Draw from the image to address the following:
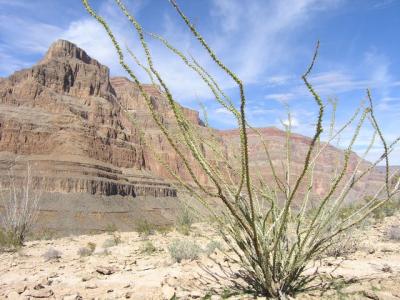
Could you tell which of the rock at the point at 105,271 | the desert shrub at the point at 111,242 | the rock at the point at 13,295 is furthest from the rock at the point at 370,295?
the desert shrub at the point at 111,242

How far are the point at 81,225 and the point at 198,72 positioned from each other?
4843 cm

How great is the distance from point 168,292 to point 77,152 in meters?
67.6

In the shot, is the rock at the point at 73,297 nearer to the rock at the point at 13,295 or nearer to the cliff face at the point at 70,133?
the rock at the point at 13,295

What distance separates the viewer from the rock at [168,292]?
444cm

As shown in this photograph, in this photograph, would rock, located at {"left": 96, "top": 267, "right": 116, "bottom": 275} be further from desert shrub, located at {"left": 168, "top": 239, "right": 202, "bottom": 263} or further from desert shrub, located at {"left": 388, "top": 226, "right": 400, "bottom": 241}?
desert shrub, located at {"left": 388, "top": 226, "right": 400, "bottom": 241}

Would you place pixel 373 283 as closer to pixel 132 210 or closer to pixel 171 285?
pixel 171 285

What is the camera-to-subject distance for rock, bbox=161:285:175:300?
4.44 meters

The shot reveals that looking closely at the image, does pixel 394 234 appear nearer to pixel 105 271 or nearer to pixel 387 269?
pixel 387 269

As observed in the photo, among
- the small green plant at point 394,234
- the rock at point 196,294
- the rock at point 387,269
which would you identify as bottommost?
the rock at point 196,294

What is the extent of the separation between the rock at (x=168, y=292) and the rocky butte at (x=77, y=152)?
37.3 m

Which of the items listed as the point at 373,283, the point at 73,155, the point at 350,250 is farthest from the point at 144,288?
Result: the point at 73,155

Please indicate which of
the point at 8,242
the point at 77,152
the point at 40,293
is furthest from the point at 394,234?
the point at 77,152

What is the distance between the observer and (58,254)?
9977 millimetres

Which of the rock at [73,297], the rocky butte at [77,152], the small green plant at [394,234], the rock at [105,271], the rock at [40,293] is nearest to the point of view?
the rock at [73,297]
